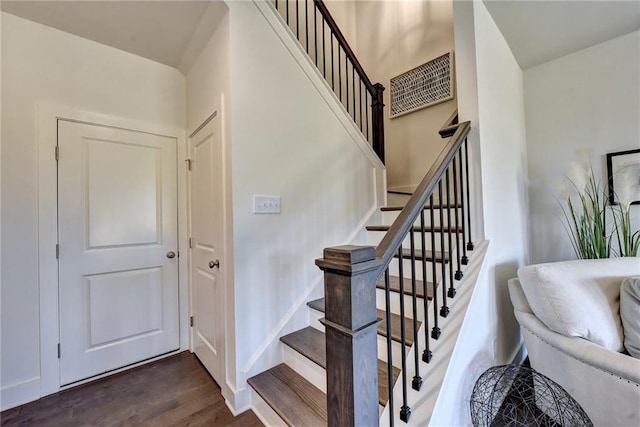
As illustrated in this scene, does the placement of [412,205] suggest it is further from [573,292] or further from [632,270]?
[632,270]

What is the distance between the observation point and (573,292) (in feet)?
4.53

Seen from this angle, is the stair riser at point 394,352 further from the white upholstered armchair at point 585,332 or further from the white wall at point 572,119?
the white wall at point 572,119

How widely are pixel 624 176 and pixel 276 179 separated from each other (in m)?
2.46

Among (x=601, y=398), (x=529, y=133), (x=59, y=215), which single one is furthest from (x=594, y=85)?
(x=59, y=215)

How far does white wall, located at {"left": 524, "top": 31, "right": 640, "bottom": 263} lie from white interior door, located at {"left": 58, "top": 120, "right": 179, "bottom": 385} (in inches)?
124

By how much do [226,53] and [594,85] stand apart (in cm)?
272

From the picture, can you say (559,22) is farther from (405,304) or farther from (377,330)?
(377,330)

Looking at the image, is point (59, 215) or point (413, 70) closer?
point (59, 215)

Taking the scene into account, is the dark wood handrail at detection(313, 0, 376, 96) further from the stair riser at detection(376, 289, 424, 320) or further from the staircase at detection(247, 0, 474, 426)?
the stair riser at detection(376, 289, 424, 320)

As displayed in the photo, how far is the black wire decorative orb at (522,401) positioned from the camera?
1229 mm

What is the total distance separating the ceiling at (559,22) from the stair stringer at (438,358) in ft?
5.01

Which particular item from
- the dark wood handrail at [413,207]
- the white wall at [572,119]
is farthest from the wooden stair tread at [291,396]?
the white wall at [572,119]

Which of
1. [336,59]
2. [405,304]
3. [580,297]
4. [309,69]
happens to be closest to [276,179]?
[309,69]

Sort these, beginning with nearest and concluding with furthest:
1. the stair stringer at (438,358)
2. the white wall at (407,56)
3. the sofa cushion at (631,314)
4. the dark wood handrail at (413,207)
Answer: the dark wood handrail at (413,207) < the stair stringer at (438,358) < the sofa cushion at (631,314) < the white wall at (407,56)
